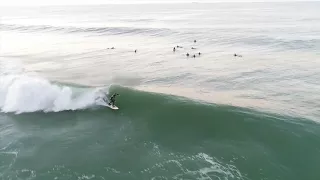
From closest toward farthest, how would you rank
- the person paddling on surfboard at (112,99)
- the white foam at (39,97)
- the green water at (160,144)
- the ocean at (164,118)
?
the green water at (160,144)
the ocean at (164,118)
the white foam at (39,97)
the person paddling on surfboard at (112,99)

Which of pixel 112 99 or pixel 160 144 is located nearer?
pixel 160 144

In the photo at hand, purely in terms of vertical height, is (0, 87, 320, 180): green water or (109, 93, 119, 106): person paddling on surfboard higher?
(109, 93, 119, 106): person paddling on surfboard

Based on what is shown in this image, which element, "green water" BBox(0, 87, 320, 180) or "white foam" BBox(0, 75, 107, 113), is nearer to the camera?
"green water" BBox(0, 87, 320, 180)

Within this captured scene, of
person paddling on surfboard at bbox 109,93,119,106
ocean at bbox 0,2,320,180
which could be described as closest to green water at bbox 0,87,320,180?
ocean at bbox 0,2,320,180

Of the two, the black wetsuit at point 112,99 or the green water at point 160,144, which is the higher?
the black wetsuit at point 112,99

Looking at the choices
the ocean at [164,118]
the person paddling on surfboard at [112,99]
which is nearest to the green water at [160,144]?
the ocean at [164,118]

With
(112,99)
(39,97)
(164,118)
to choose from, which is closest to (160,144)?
(164,118)

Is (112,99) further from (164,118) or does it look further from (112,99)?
(164,118)

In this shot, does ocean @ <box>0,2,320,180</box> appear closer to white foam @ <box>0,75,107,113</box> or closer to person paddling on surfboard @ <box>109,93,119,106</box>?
white foam @ <box>0,75,107,113</box>

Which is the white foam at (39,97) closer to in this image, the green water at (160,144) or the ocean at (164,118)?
the ocean at (164,118)

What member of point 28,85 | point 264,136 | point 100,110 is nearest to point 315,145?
point 264,136

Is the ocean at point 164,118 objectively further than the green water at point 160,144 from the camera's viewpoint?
Yes

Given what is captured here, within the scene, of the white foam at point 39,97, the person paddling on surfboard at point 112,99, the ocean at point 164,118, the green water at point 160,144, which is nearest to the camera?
the green water at point 160,144

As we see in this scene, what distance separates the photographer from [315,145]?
61.0 feet
